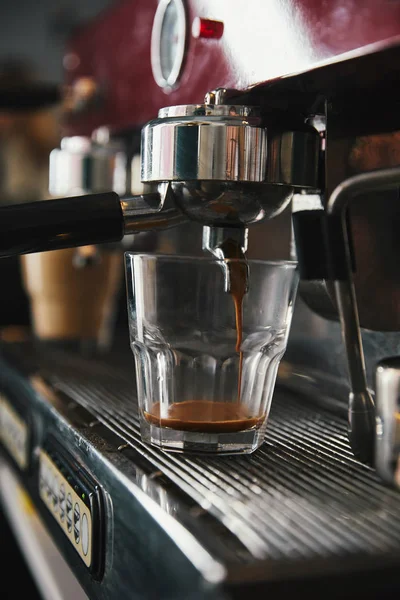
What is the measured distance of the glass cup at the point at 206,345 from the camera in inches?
19.0

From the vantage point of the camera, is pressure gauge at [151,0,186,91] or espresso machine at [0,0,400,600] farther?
pressure gauge at [151,0,186,91]

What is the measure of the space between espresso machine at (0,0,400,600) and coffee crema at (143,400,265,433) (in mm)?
20

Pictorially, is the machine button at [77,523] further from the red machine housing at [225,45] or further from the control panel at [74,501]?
the red machine housing at [225,45]

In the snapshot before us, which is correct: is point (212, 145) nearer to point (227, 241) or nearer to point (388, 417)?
point (227, 241)

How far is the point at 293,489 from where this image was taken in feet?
1.37

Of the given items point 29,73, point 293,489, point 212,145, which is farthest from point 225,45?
point 29,73

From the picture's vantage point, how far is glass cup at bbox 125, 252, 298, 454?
48 centimetres

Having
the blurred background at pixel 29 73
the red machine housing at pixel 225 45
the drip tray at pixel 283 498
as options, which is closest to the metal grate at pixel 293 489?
the drip tray at pixel 283 498

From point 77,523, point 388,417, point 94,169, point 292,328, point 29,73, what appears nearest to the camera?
point 388,417

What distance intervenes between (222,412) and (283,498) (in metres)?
0.10

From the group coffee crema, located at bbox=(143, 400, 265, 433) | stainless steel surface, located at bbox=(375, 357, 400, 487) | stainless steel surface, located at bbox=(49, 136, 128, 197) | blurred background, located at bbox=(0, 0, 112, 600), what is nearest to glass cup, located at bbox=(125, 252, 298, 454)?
coffee crema, located at bbox=(143, 400, 265, 433)

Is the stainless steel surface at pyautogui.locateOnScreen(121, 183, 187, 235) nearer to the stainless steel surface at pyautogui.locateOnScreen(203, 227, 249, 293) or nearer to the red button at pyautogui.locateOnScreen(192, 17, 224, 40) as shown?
the stainless steel surface at pyautogui.locateOnScreen(203, 227, 249, 293)

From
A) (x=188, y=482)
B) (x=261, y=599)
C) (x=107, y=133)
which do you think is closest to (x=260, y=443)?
(x=188, y=482)

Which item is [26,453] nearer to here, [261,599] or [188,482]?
[188,482]
